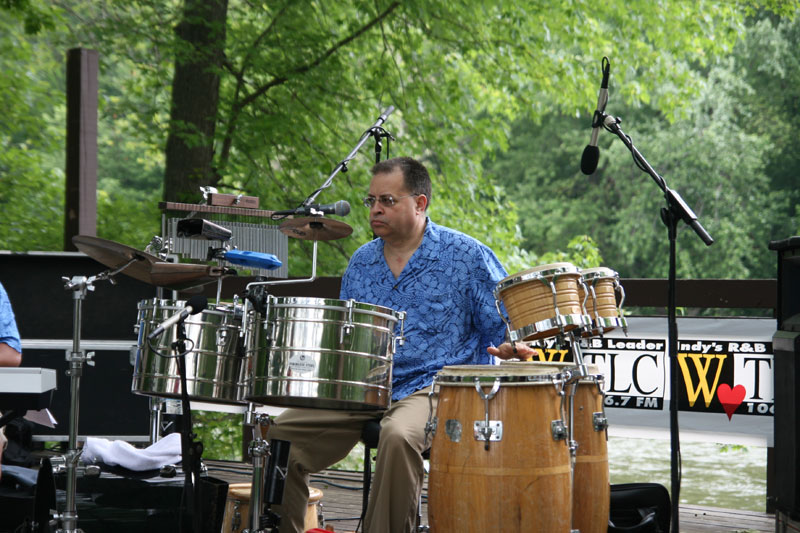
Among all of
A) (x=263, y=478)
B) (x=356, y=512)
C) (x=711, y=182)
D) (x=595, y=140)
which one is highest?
(x=711, y=182)

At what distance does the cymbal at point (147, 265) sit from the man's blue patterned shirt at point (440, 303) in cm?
77

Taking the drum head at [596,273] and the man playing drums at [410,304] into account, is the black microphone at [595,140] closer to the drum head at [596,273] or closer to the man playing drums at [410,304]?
the drum head at [596,273]

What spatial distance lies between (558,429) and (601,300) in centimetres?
69

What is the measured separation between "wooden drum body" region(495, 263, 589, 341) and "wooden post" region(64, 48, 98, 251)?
3.38 metres

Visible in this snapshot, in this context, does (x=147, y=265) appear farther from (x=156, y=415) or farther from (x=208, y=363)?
(x=156, y=415)

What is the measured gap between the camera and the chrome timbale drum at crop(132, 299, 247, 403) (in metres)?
3.35

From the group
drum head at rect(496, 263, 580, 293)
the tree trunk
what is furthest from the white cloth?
the tree trunk

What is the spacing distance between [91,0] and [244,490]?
8117 millimetres

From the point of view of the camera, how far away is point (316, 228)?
11.0 ft

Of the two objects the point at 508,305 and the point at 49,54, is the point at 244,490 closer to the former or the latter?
the point at 508,305

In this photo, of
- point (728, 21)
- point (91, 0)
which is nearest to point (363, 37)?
point (91, 0)

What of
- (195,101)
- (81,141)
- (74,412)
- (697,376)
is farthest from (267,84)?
(74,412)

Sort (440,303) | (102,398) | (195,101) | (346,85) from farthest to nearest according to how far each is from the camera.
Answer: (346,85)
(195,101)
(102,398)
(440,303)

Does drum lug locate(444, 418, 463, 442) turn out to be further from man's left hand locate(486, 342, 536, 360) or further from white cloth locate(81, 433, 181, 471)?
white cloth locate(81, 433, 181, 471)
